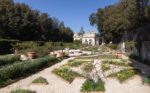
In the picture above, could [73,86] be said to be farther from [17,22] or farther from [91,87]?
[17,22]

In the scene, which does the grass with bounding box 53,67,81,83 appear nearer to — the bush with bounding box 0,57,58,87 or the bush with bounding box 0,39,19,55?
the bush with bounding box 0,57,58,87

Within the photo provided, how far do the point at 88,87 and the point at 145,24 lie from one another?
2296 cm

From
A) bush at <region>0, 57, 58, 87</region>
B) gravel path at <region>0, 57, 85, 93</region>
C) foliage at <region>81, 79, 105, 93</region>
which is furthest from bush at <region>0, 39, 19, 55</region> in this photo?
foliage at <region>81, 79, 105, 93</region>

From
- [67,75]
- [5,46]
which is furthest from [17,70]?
[5,46]

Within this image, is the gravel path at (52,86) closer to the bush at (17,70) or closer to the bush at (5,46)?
the bush at (17,70)

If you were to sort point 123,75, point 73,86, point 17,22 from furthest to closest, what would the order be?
point 17,22 < point 123,75 < point 73,86

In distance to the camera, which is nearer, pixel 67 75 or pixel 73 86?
pixel 73 86

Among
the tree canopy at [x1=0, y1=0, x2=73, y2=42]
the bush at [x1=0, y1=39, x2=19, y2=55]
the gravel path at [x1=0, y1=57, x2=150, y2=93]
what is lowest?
the gravel path at [x1=0, y1=57, x2=150, y2=93]

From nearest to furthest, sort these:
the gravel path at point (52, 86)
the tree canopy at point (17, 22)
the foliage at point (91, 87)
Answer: the foliage at point (91, 87) < the gravel path at point (52, 86) < the tree canopy at point (17, 22)

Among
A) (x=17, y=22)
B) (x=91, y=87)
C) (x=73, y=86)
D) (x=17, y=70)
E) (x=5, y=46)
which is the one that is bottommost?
(x=73, y=86)

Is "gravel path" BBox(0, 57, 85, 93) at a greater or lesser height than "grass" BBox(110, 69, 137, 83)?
lesser

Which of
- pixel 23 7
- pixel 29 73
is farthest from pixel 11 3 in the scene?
pixel 29 73

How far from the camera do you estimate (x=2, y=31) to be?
170ft

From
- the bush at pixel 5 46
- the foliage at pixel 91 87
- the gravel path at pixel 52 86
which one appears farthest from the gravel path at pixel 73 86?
the bush at pixel 5 46
